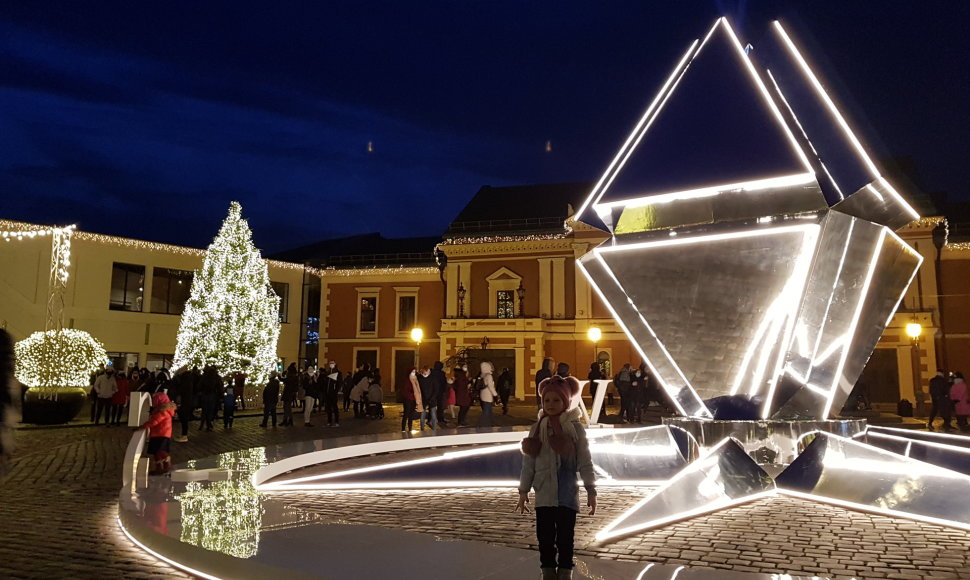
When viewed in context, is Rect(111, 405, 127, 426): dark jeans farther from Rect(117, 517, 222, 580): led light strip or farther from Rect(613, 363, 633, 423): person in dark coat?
Rect(117, 517, 222, 580): led light strip

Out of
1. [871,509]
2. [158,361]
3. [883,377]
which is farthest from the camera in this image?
[158,361]

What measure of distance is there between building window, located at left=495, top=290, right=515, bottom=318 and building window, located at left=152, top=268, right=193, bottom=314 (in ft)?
44.4

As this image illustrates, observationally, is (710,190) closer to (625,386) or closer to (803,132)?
(803,132)

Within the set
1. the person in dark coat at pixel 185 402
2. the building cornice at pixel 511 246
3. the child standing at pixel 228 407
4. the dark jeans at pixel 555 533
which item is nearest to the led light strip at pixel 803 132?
the dark jeans at pixel 555 533

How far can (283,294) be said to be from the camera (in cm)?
3419

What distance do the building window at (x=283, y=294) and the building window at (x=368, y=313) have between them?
372cm

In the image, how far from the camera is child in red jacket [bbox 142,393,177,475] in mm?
7801

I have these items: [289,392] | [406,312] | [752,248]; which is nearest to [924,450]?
[752,248]

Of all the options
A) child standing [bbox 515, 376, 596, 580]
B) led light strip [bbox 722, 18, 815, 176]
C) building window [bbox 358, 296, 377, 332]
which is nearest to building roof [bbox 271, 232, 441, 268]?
building window [bbox 358, 296, 377, 332]

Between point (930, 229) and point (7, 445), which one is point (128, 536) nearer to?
point (7, 445)

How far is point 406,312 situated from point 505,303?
5.44 m

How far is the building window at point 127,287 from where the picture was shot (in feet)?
93.4

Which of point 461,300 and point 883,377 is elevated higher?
point 461,300

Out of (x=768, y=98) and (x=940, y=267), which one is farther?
(x=940, y=267)
